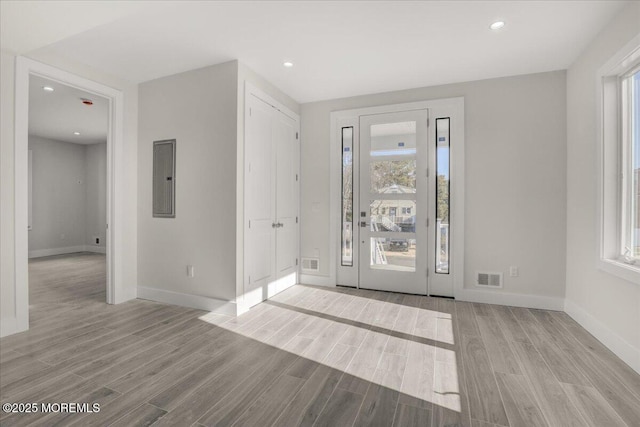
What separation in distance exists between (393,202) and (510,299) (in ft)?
5.98

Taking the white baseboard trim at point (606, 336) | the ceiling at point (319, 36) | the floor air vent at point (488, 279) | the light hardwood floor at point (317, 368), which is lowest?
the light hardwood floor at point (317, 368)

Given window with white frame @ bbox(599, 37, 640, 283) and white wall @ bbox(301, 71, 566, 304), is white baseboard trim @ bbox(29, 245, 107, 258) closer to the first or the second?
white wall @ bbox(301, 71, 566, 304)

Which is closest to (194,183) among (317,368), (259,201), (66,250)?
(259,201)

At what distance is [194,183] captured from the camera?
360cm

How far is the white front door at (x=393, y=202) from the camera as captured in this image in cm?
416

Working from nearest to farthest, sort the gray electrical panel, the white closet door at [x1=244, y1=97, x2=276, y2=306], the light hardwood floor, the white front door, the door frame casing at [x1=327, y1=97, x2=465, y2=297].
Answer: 1. the light hardwood floor
2. the white closet door at [x1=244, y1=97, x2=276, y2=306]
3. the gray electrical panel
4. the door frame casing at [x1=327, y1=97, x2=465, y2=297]
5. the white front door

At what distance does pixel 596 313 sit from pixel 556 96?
7.79ft

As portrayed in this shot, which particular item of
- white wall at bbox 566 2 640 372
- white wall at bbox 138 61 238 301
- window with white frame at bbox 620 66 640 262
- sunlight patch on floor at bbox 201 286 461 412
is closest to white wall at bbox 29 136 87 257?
white wall at bbox 138 61 238 301

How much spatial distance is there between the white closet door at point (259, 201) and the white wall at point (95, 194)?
20.1 ft

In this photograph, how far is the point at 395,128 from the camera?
432 cm

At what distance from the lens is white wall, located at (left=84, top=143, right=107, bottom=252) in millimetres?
7938

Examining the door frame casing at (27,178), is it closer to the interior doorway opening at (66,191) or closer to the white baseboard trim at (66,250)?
the interior doorway opening at (66,191)

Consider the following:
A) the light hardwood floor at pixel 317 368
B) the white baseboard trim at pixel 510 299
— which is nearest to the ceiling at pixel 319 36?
the light hardwood floor at pixel 317 368

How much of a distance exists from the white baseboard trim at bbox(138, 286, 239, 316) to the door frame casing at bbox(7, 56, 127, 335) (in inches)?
11.1
